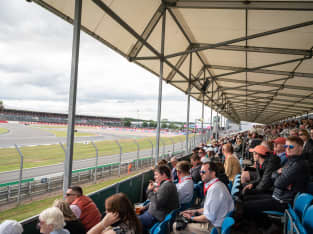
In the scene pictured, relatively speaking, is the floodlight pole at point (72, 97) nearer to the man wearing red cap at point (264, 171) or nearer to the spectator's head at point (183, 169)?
the spectator's head at point (183, 169)

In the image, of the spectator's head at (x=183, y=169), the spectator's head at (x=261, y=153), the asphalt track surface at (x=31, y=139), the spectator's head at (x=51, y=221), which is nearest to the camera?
the spectator's head at (x=51, y=221)

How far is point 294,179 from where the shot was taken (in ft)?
8.80

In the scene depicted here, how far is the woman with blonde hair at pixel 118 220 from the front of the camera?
178cm

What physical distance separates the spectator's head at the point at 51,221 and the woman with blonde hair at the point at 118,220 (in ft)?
0.86

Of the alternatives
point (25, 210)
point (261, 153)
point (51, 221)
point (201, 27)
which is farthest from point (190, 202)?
point (25, 210)

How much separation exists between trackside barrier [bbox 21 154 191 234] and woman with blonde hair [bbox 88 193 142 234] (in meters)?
0.73

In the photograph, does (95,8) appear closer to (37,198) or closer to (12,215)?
(12,215)

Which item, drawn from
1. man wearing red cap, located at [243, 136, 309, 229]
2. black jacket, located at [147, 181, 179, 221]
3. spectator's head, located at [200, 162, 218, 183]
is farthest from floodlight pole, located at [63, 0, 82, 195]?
man wearing red cap, located at [243, 136, 309, 229]

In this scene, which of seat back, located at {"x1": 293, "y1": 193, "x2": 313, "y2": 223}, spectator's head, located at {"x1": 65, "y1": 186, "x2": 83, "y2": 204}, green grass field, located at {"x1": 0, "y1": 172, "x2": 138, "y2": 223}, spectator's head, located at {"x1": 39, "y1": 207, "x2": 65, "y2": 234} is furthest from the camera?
green grass field, located at {"x1": 0, "y1": 172, "x2": 138, "y2": 223}

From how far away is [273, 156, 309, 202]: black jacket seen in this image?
2674 mm

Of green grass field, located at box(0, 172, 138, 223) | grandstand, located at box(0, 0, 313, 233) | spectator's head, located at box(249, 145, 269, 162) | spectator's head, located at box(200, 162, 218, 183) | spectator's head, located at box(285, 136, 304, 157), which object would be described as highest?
grandstand, located at box(0, 0, 313, 233)

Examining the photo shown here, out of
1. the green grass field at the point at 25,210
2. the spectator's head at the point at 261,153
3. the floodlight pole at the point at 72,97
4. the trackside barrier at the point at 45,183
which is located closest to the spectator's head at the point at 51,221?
the floodlight pole at the point at 72,97

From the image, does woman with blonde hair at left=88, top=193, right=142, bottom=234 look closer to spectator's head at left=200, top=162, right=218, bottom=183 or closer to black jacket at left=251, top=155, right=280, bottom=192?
spectator's head at left=200, top=162, right=218, bottom=183

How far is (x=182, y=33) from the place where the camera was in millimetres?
6422
